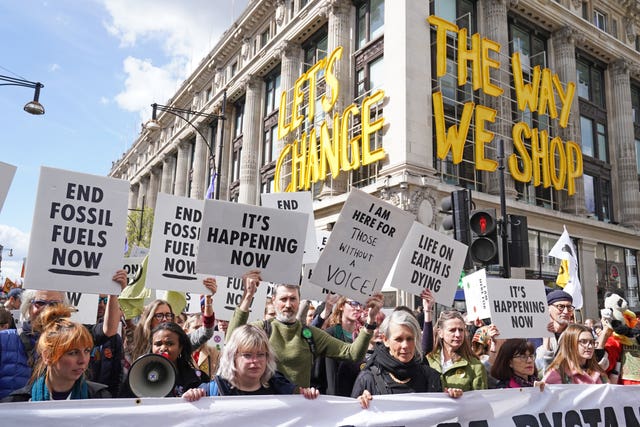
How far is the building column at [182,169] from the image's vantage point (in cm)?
4744

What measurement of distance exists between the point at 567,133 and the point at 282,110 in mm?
14742

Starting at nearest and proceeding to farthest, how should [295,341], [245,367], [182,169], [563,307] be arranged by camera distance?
[245,367]
[295,341]
[563,307]
[182,169]

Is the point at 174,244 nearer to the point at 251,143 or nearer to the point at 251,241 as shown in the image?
the point at 251,241

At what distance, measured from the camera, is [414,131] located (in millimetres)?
20766

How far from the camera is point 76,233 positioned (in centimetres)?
421

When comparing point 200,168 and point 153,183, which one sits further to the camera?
point 153,183

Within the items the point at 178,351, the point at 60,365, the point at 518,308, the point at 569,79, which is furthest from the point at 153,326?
the point at 569,79

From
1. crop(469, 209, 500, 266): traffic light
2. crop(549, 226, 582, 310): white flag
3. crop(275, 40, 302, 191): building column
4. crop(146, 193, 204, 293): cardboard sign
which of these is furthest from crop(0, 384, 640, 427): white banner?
crop(275, 40, 302, 191): building column

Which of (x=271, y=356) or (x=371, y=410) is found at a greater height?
(x=271, y=356)

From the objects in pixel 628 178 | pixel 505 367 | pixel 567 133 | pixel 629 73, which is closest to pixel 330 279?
pixel 505 367

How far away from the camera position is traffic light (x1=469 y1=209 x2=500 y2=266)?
7.67m

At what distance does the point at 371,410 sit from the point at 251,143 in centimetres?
3069

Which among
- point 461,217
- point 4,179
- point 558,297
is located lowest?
point 558,297

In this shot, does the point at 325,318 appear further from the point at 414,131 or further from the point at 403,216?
the point at 414,131
